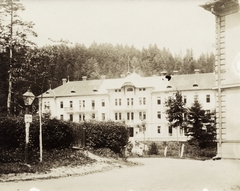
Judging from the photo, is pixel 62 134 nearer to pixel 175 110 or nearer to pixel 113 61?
pixel 113 61

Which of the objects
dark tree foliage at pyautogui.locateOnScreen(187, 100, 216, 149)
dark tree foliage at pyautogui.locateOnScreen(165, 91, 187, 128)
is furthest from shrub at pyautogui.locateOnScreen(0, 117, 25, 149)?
dark tree foliage at pyautogui.locateOnScreen(187, 100, 216, 149)

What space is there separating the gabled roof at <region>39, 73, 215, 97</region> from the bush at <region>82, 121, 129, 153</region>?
185cm

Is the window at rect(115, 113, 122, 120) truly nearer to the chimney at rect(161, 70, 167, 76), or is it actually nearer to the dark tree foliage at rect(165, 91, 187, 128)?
the dark tree foliage at rect(165, 91, 187, 128)

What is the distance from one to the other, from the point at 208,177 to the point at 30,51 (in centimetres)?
366

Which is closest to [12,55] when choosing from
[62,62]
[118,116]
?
[62,62]

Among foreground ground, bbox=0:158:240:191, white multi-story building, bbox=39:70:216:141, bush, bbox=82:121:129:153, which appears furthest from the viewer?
bush, bbox=82:121:129:153

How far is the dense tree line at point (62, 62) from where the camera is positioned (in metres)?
7.08

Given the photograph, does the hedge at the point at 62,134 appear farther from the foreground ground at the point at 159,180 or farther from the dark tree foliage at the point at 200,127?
the dark tree foliage at the point at 200,127

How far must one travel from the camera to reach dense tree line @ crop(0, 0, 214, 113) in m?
7.08

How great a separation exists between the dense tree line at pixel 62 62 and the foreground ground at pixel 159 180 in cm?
163

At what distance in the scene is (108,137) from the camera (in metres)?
9.84

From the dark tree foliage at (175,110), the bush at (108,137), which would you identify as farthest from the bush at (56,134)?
the dark tree foliage at (175,110)

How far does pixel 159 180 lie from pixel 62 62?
2631 mm

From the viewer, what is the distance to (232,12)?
23.4 feet
